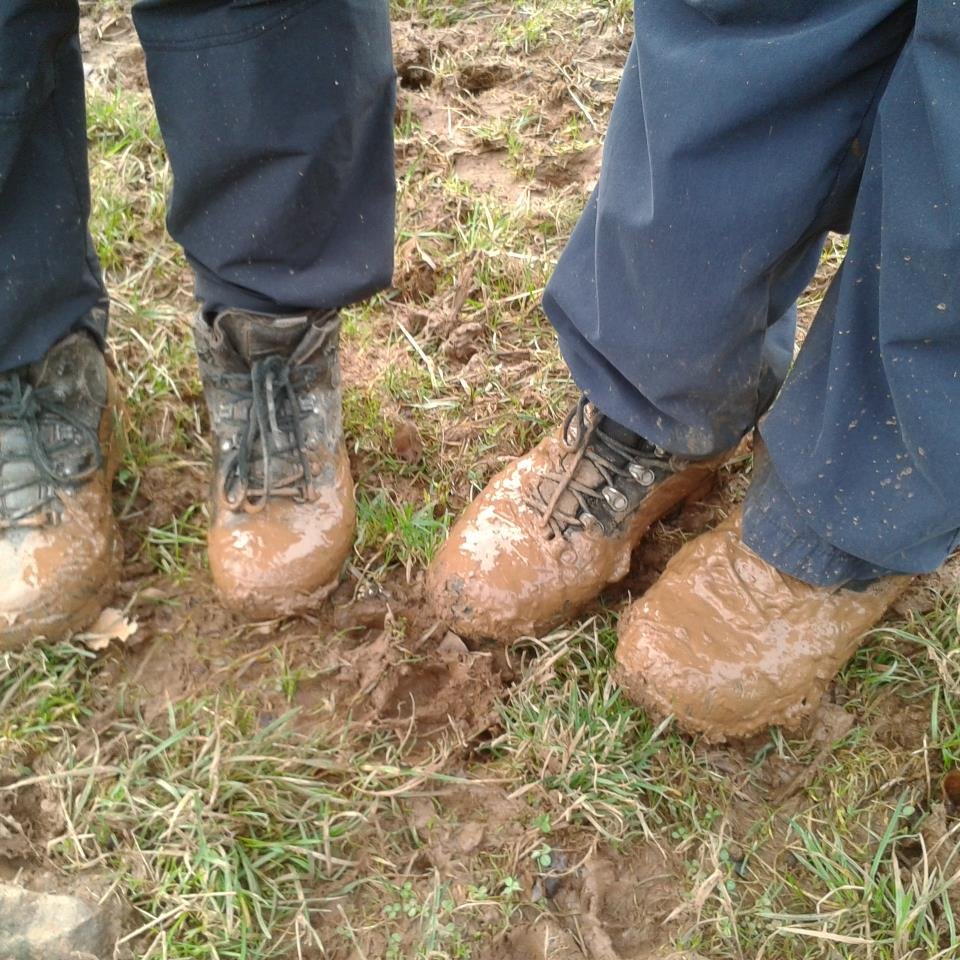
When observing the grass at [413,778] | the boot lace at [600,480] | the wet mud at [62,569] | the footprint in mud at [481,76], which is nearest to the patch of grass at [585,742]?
the grass at [413,778]

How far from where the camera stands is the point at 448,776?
1325mm

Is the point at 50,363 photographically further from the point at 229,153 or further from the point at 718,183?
the point at 718,183

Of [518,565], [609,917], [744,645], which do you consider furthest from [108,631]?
[744,645]

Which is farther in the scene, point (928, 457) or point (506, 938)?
point (506, 938)

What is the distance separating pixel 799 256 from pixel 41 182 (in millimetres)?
1073

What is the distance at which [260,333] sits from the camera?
4.97 ft

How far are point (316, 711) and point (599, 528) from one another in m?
0.53

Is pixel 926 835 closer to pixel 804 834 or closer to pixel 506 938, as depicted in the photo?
pixel 804 834

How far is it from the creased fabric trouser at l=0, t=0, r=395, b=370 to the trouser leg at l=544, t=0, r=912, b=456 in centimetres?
38

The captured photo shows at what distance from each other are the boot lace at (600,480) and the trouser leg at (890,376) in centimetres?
19

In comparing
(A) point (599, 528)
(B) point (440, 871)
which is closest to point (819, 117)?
(A) point (599, 528)

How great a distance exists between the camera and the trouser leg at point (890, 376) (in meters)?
0.88

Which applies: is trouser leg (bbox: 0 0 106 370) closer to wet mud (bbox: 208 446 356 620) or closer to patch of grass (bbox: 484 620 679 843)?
wet mud (bbox: 208 446 356 620)

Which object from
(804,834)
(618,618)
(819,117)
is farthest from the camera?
(618,618)
